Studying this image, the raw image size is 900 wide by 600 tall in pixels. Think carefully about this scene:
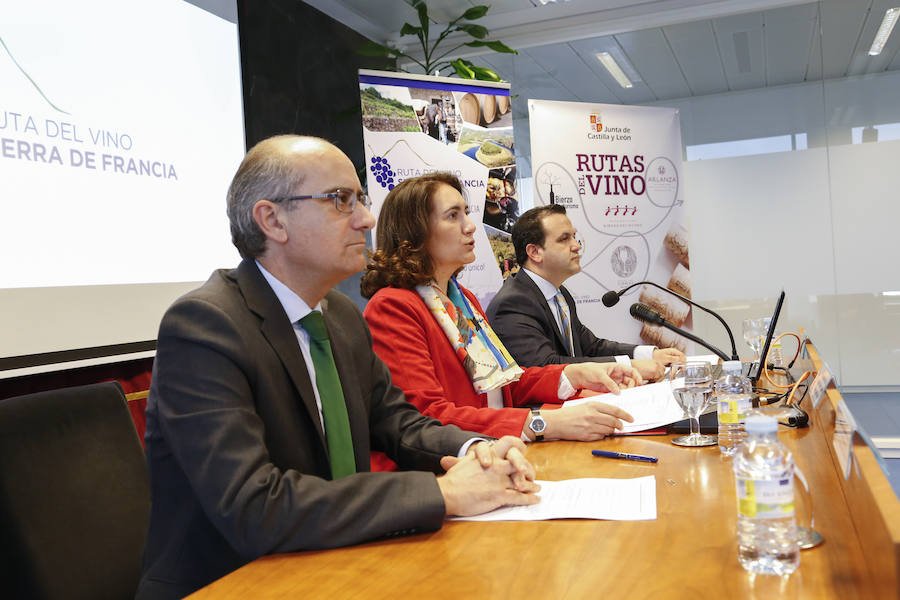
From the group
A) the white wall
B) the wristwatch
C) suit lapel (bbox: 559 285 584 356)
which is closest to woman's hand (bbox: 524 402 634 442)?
the wristwatch

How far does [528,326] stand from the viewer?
308cm

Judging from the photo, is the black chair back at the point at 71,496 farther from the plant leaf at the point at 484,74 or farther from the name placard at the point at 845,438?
the plant leaf at the point at 484,74

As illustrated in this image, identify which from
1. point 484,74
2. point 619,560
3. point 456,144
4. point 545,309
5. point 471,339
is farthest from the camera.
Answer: point 484,74

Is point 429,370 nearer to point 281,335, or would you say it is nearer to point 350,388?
point 350,388

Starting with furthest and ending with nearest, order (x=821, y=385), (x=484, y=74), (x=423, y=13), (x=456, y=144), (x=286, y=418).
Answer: (x=423, y=13) → (x=484, y=74) → (x=456, y=144) → (x=821, y=385) → (x=286, y=418)

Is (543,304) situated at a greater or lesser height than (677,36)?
lesser

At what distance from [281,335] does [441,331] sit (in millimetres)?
950

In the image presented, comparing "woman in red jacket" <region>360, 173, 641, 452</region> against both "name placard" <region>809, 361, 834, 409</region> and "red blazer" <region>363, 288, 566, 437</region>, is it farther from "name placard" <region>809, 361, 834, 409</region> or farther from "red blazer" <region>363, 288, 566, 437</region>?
"name placard" <region>809, 361, 834, 409</region>

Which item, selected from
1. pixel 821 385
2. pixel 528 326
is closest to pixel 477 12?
pixel 528 326

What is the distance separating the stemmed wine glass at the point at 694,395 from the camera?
5.22 feet

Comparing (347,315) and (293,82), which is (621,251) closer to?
(293,82)

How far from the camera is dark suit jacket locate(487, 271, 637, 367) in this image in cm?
297

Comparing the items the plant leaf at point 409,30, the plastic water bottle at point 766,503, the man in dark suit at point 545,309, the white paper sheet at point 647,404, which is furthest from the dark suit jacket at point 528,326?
the plant leaf at point 409,30

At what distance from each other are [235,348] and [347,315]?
0.45 m
